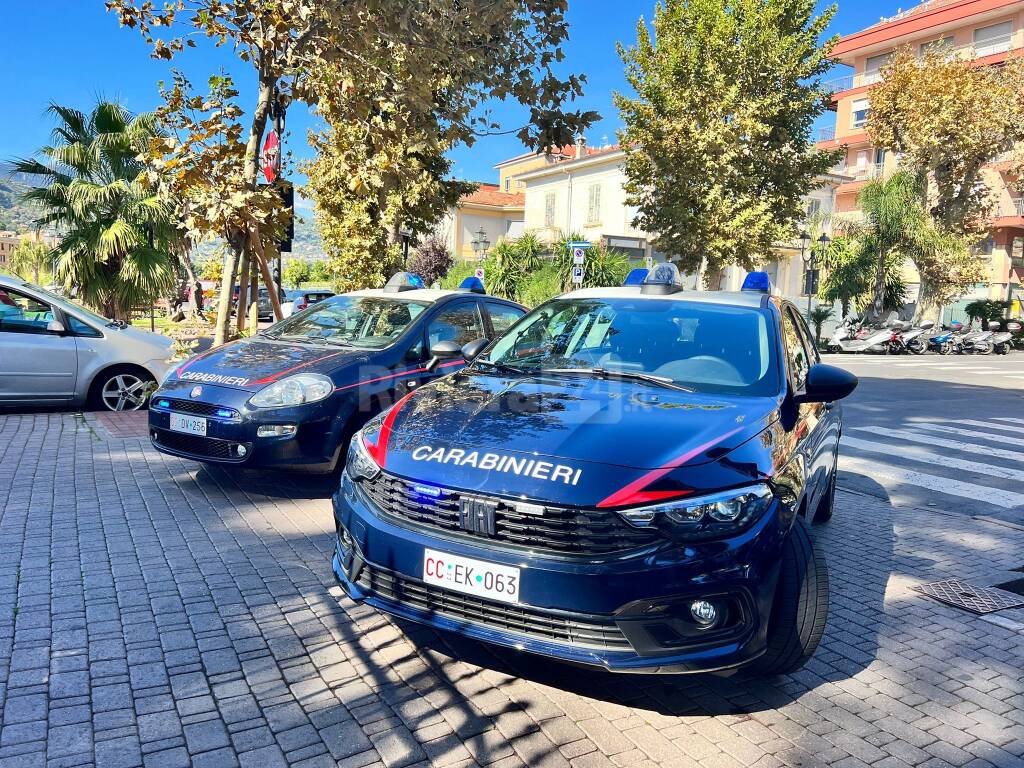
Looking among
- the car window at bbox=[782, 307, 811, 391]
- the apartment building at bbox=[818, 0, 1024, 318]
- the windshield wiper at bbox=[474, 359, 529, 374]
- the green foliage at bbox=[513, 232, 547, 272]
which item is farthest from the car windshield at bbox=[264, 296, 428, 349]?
the apartment building at bbox=[818, 0, 1024, 318]

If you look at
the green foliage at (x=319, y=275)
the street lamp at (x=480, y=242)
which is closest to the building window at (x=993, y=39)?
the street lamp at (x=480, y=242)

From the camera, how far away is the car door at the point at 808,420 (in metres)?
3.68

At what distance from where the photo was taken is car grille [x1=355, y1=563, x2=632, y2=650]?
2.71 m

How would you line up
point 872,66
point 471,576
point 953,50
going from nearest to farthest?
point 471,576, point 953,50, point 872,66

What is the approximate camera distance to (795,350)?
172 inches

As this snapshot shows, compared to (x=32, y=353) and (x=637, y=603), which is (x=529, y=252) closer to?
(x=32, y=353)

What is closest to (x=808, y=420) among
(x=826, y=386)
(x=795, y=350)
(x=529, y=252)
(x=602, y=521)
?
(x=826, y=386)

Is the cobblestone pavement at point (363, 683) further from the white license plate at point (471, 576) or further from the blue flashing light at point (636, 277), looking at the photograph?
the blue flashing light at point (636, 277)

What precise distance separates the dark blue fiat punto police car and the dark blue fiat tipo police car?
1.80 m

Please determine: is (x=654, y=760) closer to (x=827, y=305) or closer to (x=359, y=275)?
(x=359, y=275)

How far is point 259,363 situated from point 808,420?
3.87 meters

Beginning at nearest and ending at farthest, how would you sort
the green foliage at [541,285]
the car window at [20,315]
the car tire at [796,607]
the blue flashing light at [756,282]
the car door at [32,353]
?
the car tire at [796,607] → the blue flashing light at [756,282] → the car door at [32,353] → the car window at [20,315] → the green foliage at [541,285]

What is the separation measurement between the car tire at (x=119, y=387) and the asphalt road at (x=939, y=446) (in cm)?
774

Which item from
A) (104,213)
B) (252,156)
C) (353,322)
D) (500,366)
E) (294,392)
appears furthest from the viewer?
(104,213)
